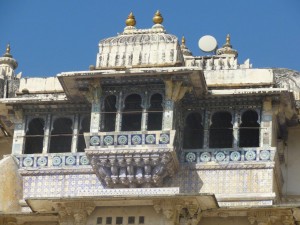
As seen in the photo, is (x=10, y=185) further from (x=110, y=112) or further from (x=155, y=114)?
(x=155, y=114)

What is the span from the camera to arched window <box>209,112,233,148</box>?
108 ft

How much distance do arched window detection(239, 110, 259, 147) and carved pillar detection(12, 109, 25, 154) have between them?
15.4ft

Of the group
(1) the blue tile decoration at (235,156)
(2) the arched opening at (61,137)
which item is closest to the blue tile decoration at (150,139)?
(1) the blue tile decoration at (235,156)

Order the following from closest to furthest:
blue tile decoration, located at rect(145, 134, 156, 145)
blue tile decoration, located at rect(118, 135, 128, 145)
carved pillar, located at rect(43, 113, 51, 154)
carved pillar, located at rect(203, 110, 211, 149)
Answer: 1. blue tile decoration, located at rect(145, 134, 156, 145)
2. blue tile decoration, located at rect(118, 135, 128, 145)
3. carved pillar, located at rect(203, 110, 211, 149)
4. carved pillar, located at rect(43, 113, 51, 154)

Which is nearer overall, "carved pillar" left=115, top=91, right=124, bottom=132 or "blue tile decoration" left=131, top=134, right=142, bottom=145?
"blue tile decoration" left=131, top=134, right=142, bottom=145

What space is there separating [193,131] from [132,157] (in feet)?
6.21

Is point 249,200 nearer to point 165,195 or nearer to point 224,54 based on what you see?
point 165,195

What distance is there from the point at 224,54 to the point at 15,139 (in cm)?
542

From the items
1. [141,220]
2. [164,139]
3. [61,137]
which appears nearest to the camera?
[141,220]

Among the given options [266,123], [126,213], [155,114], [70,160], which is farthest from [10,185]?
[266,123]

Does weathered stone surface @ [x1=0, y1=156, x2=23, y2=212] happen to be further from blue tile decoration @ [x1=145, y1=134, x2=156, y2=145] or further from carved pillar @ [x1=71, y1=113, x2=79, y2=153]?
blue tile decoration @ [x1=145, y1=134, x2=156, y2=145]

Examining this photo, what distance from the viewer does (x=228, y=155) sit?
32188mm

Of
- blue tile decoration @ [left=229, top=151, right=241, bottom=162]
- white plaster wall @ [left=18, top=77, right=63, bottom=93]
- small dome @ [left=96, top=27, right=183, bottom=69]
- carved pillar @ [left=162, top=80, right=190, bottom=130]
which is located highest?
small dome @ [left=96, top=27, right=183, bottom=69]

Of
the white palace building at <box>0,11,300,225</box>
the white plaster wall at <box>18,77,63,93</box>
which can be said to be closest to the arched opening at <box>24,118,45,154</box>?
the white palace building at <box>0,11,300,225</box>
